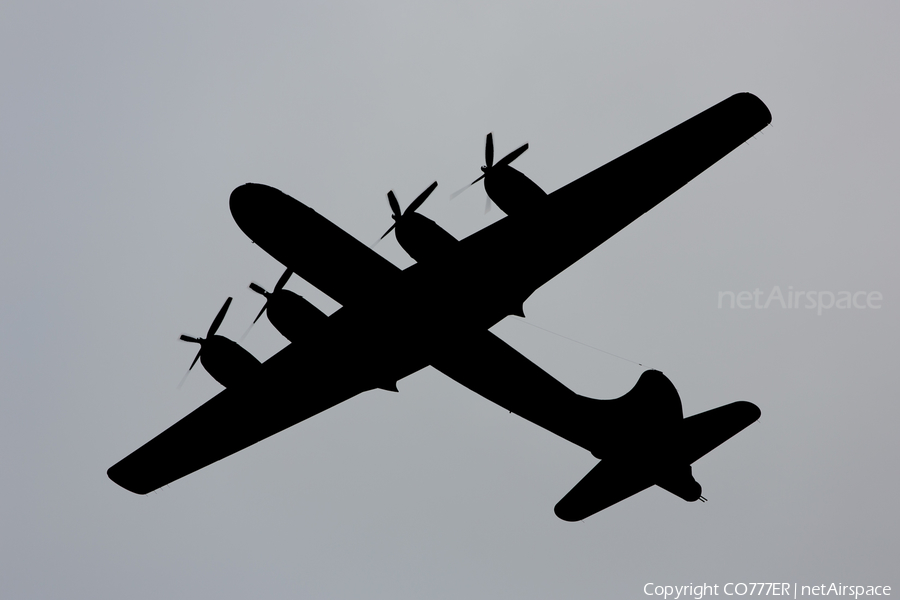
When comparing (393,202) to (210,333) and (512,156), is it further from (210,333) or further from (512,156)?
(210,333)

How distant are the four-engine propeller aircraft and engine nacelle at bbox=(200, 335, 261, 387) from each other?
0.18ft

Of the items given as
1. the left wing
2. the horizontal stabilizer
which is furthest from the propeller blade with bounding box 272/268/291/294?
the horizontal stabilizer

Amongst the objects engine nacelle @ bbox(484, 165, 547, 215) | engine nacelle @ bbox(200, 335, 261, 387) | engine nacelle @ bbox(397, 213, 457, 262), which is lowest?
engine nacelle @ bbox(200, 335, 261, 387)

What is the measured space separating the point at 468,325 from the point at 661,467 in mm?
9637

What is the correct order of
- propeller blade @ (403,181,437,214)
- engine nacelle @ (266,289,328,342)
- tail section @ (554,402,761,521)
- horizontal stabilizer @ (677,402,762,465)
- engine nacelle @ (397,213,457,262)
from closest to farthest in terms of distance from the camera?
engine nacelle @ (397,213,457,262), engine nacelle @ (266,289,328,342), propeller blade @ (403,181,437,214), horizontal stabilizer @ (677,402,762,465), tail section @ (554,402,761,521)

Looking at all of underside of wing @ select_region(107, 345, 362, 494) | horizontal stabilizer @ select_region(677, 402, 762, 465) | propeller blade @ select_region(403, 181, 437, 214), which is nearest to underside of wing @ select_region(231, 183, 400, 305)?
propeller blade @ select_region(403, 181, 437, 214)

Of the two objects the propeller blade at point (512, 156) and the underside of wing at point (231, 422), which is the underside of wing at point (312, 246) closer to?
the underside of wing at point (231, 422)

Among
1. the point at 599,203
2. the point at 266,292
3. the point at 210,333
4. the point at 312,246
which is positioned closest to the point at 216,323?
the point at 210,333

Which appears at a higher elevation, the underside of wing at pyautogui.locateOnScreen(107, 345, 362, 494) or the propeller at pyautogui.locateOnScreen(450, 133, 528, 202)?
the propeller at pyautogui.locateOnScreen(450, 133, 528, 202)

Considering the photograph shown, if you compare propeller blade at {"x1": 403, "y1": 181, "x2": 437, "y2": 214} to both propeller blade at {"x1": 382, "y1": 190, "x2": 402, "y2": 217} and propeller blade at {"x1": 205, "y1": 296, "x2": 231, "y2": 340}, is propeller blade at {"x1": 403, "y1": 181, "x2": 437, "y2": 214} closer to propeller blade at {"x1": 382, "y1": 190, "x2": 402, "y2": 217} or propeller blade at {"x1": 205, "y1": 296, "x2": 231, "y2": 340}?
propeller blade at {"x1": 382, "y1": 190, "x2": 402, "y2": 217}

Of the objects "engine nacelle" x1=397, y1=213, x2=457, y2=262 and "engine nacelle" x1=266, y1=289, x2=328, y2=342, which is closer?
"engine nacelle" x1=397, y1=213, x2=457, y2=262

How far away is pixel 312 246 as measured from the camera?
2638 cm

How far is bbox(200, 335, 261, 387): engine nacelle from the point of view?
28.0 meters

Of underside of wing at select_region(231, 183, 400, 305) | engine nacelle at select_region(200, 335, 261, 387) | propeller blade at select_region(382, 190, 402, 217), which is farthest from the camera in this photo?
engine nacelle at select_region(200, 335, 261, 387)
